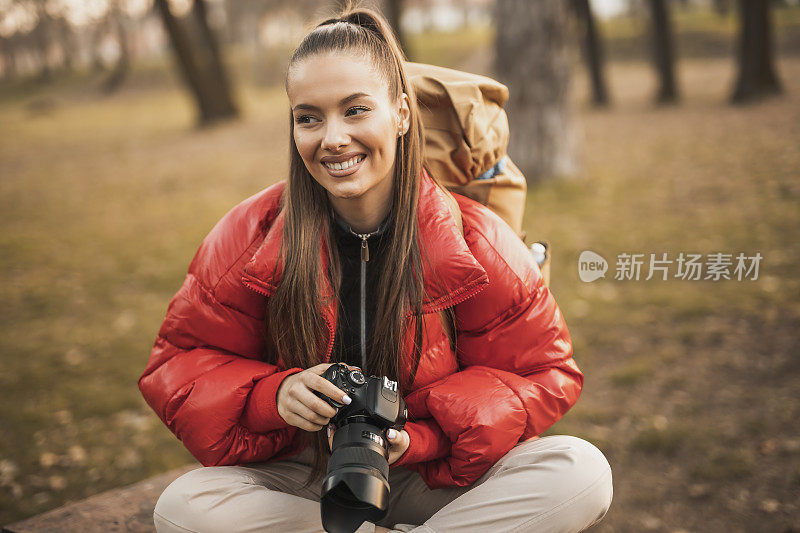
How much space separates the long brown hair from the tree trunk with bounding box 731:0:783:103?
11616 millimetres

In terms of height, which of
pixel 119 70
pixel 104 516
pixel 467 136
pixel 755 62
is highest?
pixel 119 70

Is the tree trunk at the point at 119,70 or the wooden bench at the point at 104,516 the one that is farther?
the tree trunk at the point at 119,70

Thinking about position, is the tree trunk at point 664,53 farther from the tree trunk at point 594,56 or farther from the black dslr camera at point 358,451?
the black dslr camera at point 358,451

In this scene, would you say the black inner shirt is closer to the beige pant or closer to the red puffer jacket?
the red puffer jacket

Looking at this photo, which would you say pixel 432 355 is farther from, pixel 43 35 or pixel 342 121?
pixel 43 35

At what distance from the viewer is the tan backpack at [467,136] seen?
2.40m

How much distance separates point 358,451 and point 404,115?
1.10 metres

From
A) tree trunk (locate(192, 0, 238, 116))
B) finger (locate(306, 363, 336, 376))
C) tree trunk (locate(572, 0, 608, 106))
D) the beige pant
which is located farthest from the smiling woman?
tree trunk (locate(572, 0, 608, 106))

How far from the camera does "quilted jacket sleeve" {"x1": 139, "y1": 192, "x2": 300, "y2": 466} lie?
210 cm

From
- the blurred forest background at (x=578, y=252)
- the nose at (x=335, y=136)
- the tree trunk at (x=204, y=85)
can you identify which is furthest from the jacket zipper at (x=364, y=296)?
the tree trunk at (x=204, y=85)

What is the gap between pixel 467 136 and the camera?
2395 mm

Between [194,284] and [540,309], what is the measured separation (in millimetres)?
1122

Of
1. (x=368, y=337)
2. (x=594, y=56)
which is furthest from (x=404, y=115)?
(x=594, y=56)

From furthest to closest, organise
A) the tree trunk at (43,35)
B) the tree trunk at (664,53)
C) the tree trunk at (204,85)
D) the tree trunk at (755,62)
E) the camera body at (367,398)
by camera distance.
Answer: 1. the tree trunk at (43,35)
2. the tree trunk at (664,53)
3. the tree trunk at (204,85)
4. the tree trunk at (755,62)
5. the camera body at (367,398)
